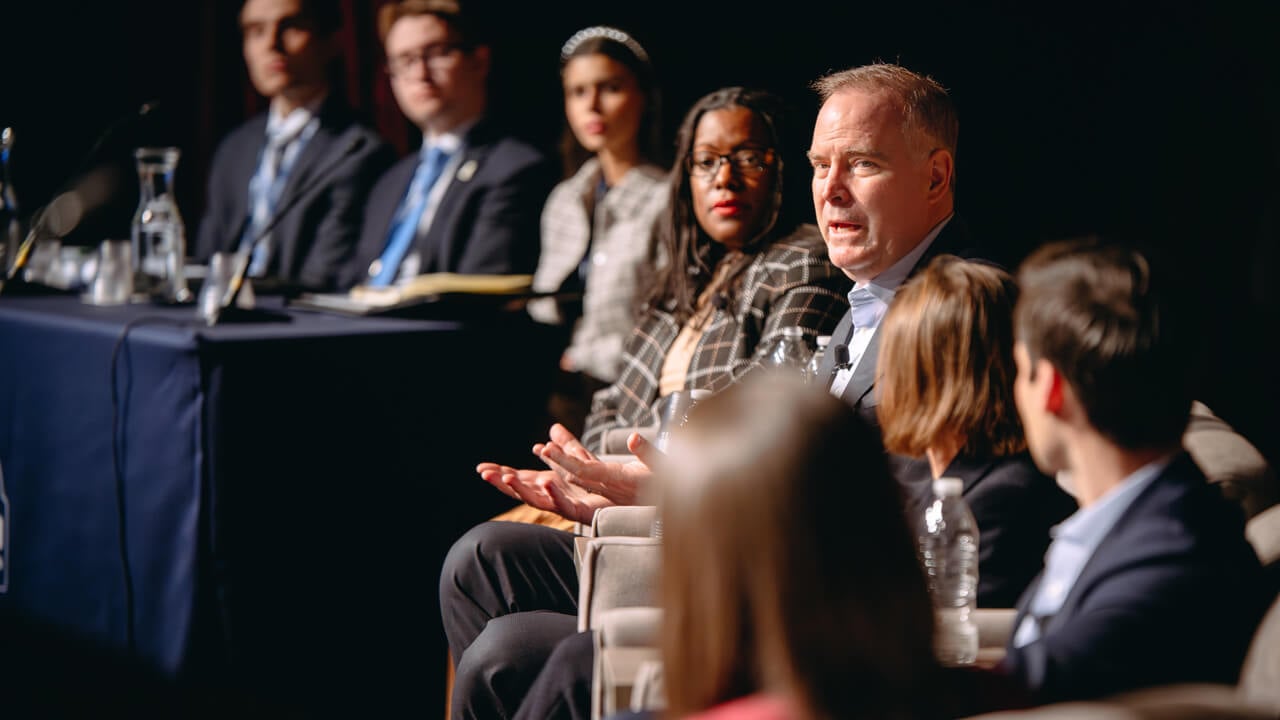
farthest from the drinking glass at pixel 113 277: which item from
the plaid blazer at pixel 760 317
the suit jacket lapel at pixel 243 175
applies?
the plaid blazer at pixel 760 317

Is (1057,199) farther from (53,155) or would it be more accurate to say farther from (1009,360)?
(53,155)

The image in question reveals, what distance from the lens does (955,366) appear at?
1.32 metres

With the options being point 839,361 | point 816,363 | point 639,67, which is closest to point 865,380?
point 839,361

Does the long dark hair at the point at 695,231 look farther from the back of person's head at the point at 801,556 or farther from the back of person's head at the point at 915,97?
the back of person's head at the point at 801,556

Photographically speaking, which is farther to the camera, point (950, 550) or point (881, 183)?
point (881, 183)

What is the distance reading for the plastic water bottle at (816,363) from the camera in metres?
1.97

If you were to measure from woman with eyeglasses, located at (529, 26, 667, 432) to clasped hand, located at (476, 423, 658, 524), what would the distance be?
42.3 inches

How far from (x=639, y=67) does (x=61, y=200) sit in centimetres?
171

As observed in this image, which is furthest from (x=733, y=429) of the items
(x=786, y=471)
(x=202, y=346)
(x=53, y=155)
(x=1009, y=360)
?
(x=53, y=155)

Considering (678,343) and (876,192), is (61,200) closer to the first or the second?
(678,343)

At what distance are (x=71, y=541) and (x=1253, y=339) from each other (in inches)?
106

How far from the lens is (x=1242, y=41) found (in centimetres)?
257

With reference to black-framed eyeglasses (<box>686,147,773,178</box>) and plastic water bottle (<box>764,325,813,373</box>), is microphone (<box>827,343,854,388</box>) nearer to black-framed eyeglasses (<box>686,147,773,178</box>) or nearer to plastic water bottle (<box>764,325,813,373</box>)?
plastic water bottle (<box>764,325,813,373</box>)

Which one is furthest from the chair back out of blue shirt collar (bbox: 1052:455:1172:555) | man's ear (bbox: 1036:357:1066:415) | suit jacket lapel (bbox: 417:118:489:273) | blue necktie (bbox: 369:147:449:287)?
blue necktie (bbox: 369:147:449:287)
